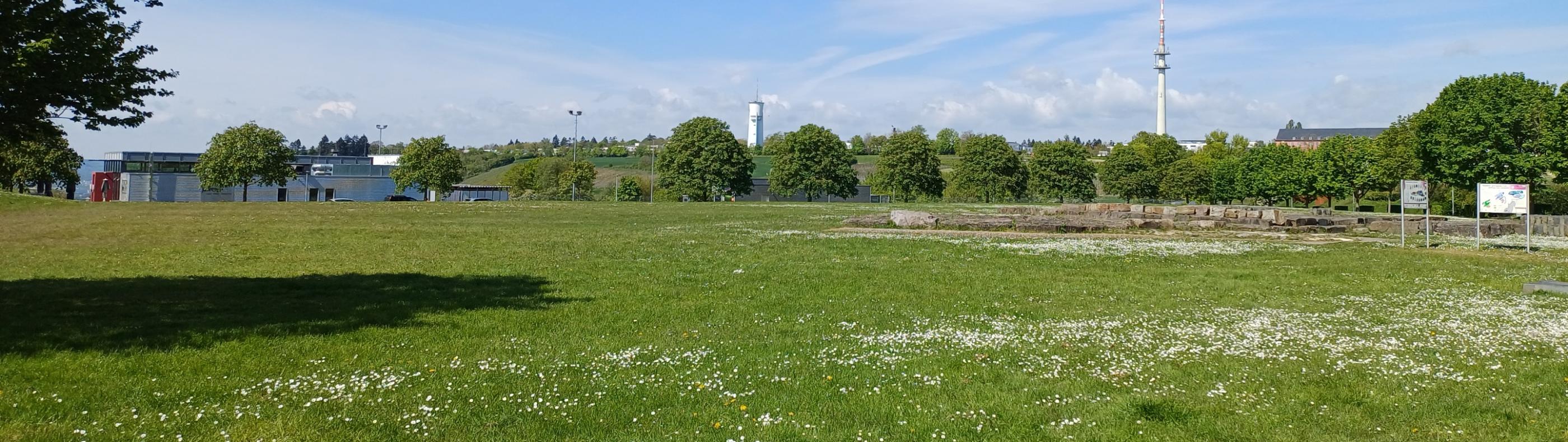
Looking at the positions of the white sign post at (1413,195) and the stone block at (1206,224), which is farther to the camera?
the stone block at (1206,224)

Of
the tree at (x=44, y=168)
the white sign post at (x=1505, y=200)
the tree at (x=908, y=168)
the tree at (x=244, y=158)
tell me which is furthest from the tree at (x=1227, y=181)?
the tree at (x=44, y=168)

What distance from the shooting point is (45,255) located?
878 inches

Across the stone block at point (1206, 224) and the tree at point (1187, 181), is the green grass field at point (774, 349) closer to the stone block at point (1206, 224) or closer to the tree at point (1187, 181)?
the stone block at point (1206, 224)

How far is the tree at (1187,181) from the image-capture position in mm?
116250

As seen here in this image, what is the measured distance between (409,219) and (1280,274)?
38696 millimetres

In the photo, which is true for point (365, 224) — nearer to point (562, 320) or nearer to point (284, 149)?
point (562, 320)

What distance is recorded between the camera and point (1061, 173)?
10806 cm

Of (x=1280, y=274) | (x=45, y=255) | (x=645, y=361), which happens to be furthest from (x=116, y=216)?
(x=1280, y=274)

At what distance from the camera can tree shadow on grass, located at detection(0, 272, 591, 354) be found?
426 inches

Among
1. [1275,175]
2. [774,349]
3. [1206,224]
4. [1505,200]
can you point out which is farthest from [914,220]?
[1275,175]

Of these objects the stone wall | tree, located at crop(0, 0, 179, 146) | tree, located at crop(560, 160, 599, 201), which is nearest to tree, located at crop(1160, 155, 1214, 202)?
tree, located at crop(560, 160, 599, 201)

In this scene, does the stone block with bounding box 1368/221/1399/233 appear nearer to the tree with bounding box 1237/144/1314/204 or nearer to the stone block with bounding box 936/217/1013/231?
the stone block with bounding box 936/217/1013/231

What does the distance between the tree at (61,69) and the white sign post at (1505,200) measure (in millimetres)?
32869

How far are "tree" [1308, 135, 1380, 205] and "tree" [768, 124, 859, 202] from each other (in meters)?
48.7
